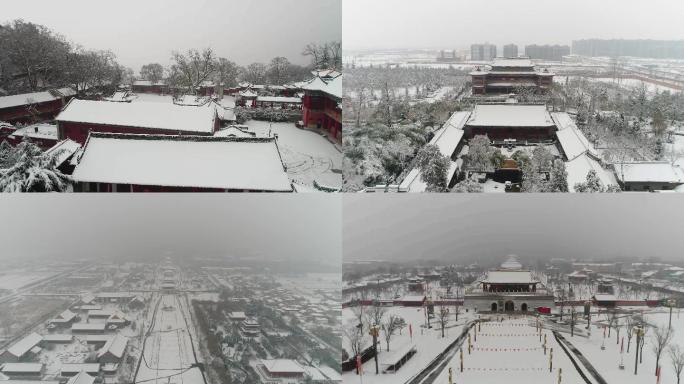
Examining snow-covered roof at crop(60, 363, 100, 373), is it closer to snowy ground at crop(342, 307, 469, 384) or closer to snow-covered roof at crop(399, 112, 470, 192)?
snowy ground at crop(342, 307, 469, 384)

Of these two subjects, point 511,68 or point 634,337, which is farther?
point 511,68

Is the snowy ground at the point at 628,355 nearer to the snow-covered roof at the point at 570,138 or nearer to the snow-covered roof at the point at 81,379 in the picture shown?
the snow-covered roof at the point at 570,138

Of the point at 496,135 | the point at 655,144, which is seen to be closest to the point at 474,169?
the point at 496,135

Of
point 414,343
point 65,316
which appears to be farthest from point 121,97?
point 414,343

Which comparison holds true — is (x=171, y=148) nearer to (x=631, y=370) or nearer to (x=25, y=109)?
(x=25, y=109)

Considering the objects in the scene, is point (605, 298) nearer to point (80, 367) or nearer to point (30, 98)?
point (80, 367)

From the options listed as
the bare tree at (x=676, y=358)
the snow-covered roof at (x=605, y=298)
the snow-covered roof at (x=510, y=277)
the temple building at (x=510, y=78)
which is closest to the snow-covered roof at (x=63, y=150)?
the temple building at (x=510, y=78)
